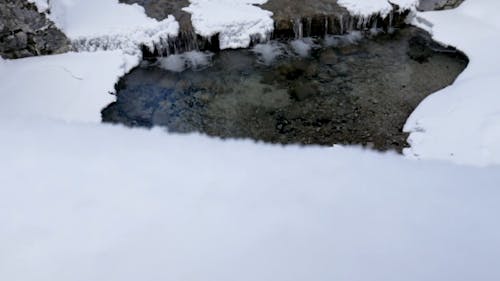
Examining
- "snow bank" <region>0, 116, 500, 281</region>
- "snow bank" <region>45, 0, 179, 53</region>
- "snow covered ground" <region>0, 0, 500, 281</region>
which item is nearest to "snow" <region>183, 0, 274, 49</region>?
"snow bank" <region>45, 0, 179, 53</region>

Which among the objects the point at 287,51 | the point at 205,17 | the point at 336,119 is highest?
the point at 205,17

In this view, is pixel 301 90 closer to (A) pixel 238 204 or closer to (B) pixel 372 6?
(B) pixel 372 6

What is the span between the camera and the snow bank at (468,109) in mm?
5859

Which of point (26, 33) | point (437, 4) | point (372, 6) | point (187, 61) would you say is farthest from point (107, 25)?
point (437, 4)

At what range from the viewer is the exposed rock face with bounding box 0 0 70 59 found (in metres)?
7.39

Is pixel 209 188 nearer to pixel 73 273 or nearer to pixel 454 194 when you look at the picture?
pixel 73 273

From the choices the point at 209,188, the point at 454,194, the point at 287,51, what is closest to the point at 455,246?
the point at 454,194

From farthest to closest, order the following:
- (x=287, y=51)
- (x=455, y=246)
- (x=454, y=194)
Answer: (x=287, y=51) < (x=454, y=194) < (x=455, y=246)

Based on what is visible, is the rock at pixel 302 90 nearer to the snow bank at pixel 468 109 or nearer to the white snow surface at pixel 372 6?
the snow bank at pixel 468 109

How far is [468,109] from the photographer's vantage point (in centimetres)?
639

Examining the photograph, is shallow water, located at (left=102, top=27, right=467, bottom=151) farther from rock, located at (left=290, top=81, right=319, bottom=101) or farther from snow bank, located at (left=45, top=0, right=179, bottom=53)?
snow bank, located at (left=45, top=0, right=179, bottom=53)

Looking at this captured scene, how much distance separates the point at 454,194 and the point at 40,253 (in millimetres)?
4040

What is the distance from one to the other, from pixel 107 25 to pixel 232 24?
7.61 feet

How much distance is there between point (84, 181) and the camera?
15.4 feet
